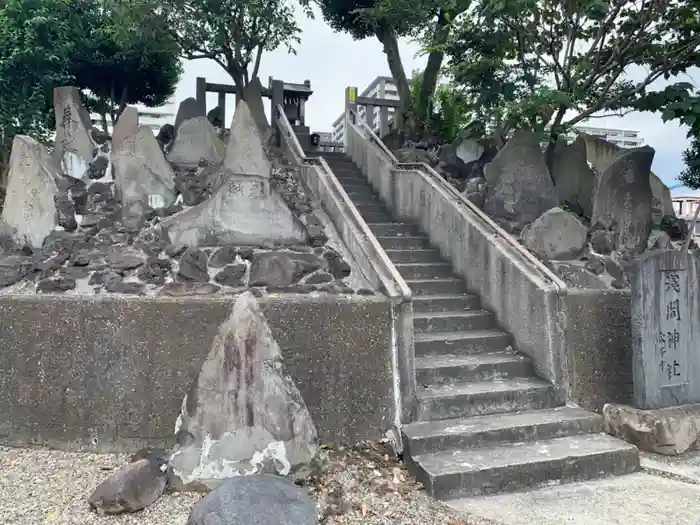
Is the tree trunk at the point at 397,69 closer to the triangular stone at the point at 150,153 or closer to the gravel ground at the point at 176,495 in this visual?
the triangular stone at the point at 150,153

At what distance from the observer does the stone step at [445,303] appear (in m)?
5.84

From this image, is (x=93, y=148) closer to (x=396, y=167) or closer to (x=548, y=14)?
(x=396, y=167)

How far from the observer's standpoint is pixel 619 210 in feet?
20.7

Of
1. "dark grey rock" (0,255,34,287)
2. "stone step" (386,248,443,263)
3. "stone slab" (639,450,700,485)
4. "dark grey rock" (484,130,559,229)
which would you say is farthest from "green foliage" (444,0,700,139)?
"dark grey rock" (0,255,34,287)

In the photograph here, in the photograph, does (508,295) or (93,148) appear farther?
(93,148)

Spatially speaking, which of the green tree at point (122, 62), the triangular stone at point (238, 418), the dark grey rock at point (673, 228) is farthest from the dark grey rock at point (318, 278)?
the green tree at point (122, 62)

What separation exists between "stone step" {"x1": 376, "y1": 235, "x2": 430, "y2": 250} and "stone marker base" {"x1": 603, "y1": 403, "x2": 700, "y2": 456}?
300 centimetres

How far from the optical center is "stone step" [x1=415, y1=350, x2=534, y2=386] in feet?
16.1

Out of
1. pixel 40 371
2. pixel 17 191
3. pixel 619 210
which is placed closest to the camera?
pixel 40 371

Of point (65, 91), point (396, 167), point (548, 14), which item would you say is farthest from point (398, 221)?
point (65, 91)

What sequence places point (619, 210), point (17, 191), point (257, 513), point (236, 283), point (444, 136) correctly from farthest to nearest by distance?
point (444, 136) → point (619, 210) → point (17, 191) → point (236, 283) → point (257, 513)

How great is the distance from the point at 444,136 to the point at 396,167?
327 cm

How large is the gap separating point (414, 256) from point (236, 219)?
2351mm

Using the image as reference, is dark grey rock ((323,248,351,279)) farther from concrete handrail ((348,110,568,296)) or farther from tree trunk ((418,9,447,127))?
tree trunk ((418,9,447,127))
